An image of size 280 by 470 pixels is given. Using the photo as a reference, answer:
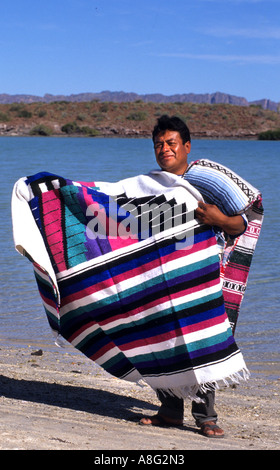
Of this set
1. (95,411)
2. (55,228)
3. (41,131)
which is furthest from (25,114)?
(55,228)

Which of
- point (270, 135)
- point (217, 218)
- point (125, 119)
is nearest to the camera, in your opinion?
point (217, 218)

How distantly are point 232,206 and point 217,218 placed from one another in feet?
0.37

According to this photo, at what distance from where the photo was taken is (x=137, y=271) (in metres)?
4.07

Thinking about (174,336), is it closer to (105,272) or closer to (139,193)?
(105,272)

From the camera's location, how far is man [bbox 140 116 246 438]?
409 centimetres

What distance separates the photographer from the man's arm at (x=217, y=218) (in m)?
3.96

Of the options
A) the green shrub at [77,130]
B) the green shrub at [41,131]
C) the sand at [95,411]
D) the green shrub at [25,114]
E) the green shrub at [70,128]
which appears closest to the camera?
the sand at [95,411]

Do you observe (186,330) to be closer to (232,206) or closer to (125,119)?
(232,206)

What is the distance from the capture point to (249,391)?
5504mm

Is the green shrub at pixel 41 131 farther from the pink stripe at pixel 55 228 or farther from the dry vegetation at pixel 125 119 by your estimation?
the pink stripe at pixel 55 228

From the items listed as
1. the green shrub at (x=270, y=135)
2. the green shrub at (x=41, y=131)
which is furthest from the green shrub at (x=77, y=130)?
the green shrub at (x=270, y=135)

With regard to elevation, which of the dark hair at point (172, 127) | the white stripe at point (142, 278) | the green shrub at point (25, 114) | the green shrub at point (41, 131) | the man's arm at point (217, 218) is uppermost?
the dark hair at point (172, 127)

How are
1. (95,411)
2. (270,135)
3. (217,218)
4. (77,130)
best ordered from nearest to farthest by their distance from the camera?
(217,218) → (95,411) → (77,130) → (270,135)

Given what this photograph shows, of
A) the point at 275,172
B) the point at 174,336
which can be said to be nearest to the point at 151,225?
the point at 174,336
